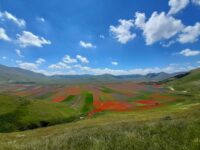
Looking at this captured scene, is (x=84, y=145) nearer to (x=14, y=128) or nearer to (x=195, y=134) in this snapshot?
(x=195, y=134)

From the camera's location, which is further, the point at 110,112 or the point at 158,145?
the point at 110,112

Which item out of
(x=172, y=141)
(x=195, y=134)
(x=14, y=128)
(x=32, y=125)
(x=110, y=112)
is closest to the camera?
(x=172, y=141)

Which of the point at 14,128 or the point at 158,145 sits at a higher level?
the point at 158,145

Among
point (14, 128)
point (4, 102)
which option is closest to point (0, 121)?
point (14, 128)

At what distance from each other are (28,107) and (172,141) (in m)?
64.9

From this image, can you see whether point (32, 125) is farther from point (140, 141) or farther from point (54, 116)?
point (140, 141)

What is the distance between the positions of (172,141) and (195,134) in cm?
97

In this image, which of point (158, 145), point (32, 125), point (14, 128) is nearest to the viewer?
point (158, 145)

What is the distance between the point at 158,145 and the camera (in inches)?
230

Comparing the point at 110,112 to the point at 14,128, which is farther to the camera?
the point at 110,112

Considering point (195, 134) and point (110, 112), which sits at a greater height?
point (195, 134)

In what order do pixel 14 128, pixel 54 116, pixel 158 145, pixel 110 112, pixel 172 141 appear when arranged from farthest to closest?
pixel 110 112 < pixel 54 116 < pixel 14 128 < pixel 172 141 < pixel 158 145

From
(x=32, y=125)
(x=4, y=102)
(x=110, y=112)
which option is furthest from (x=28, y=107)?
(x=110, y=112)

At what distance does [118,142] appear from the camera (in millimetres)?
6828
